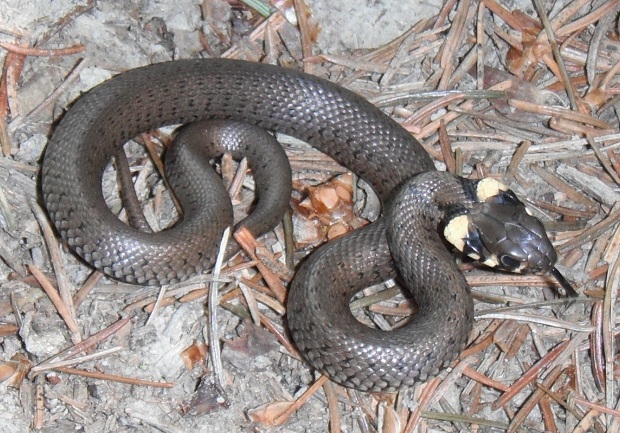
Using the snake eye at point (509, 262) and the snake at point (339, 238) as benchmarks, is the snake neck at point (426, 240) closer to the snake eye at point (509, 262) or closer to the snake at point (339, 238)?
the snake at point (339, 238)

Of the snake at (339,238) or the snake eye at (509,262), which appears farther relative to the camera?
the snake eye at (509,262)

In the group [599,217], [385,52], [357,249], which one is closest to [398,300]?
[357,249]

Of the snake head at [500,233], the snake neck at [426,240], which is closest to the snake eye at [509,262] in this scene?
the snake head at [500,233]

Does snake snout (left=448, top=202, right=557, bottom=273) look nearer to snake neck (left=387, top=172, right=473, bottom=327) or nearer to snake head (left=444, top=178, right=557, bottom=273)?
snake head (left=444, top=178, right=557, bottom=273)

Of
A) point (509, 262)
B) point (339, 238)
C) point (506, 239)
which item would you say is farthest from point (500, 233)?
point (339, 238)

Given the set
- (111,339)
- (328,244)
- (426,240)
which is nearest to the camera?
(111,339)

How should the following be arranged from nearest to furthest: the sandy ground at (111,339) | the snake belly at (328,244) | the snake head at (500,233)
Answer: the sandy ground at (111,339) → the snake belly at (328,244) → the snake head at (500,233)

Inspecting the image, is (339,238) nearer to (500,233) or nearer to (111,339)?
(500,233)
